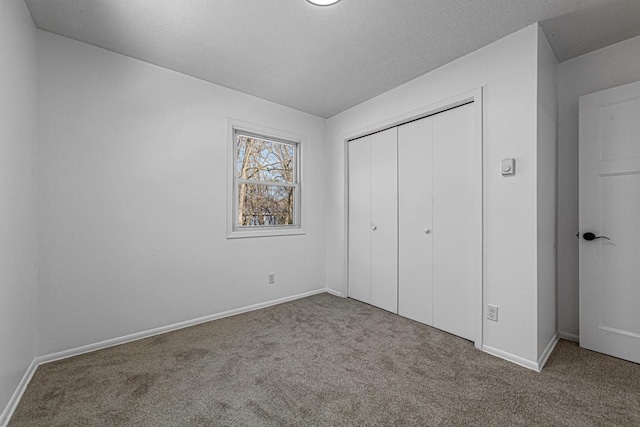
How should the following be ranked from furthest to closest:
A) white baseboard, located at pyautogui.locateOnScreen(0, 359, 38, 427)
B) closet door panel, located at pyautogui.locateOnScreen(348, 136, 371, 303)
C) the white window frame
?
1. closet door panel, located at pyautogui.locateOnScreen(348, 136, 371, 303)
2. the white window frame
3. white baseboard, located at pyautogui.locateOnScreen(0, 359, 38, 427)

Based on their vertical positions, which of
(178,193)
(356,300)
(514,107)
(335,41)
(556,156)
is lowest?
(356,300)

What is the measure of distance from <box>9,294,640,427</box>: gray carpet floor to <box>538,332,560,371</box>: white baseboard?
0.15 feet

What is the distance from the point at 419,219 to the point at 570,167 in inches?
51.1

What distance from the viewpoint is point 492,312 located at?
2.14m

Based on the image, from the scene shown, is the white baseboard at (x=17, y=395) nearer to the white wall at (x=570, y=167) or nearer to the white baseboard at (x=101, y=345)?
the white baseboard at (x=101, y=345)

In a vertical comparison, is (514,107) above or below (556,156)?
above

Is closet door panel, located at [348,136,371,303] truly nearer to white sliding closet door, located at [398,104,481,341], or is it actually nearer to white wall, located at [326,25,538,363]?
white sliding closet door, located at [398,104,481,341]

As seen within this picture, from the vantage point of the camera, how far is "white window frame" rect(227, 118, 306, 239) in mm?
2971

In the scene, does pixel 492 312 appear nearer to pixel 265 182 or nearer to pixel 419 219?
pixel 419 219

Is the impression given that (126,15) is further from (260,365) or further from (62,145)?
(260,365)

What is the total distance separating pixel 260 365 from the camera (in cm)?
196

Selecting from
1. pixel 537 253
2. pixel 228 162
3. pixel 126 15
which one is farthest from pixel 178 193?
pixel 537 253

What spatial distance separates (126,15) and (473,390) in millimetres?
3268

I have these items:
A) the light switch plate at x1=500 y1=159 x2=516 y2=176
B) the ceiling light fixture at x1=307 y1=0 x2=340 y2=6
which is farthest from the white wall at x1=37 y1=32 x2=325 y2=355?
the light switch plate at x1=500 y1=159 x2=516 y2=176
